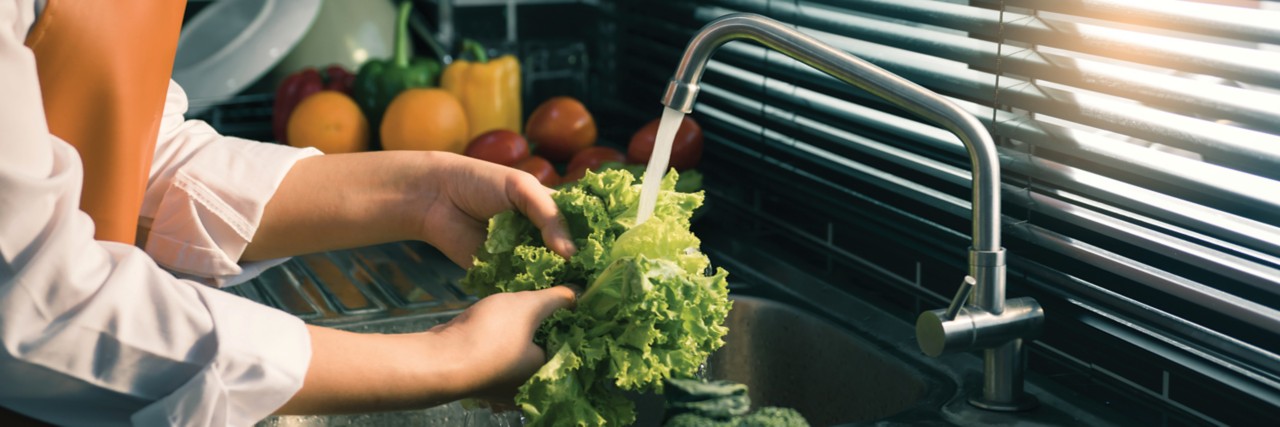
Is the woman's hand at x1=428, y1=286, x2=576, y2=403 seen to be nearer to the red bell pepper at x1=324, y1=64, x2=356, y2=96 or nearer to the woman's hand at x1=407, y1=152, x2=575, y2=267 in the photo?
the woman's hand at x1=407, y1=152, x2=575, y2=267

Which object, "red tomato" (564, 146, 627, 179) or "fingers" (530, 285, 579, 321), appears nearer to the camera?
"fingers" (530, 285, 579, 321)

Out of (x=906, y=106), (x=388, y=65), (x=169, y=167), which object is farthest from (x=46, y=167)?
(x=388, y=65)

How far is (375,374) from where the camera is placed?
0.88 metres

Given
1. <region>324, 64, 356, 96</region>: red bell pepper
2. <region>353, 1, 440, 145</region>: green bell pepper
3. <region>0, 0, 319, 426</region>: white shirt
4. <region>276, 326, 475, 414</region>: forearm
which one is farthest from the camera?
<region>324, 64, 356, 96</region>: red bell pepper

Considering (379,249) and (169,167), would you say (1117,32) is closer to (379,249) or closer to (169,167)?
(169,167)

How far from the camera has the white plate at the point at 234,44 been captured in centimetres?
223

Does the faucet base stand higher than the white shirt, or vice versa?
the white shirt

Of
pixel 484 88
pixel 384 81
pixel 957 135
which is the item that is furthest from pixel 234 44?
pixel 957 135

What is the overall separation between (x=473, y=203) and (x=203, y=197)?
26 cm

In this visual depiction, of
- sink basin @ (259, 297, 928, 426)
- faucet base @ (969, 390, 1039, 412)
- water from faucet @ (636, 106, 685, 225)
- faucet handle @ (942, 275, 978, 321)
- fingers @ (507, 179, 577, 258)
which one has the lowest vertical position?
sink basin @ (259, 297, 928, 426)

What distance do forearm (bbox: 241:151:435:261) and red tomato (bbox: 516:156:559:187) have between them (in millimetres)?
519

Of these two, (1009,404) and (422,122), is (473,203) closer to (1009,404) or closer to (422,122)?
(1009,404)

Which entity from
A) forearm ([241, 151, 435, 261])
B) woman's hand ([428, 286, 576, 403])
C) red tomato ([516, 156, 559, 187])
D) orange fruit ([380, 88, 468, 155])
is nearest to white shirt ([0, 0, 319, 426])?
woman's hand ([428, 286, 576, 403])

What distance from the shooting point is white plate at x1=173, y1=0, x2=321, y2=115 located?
7.31ft
